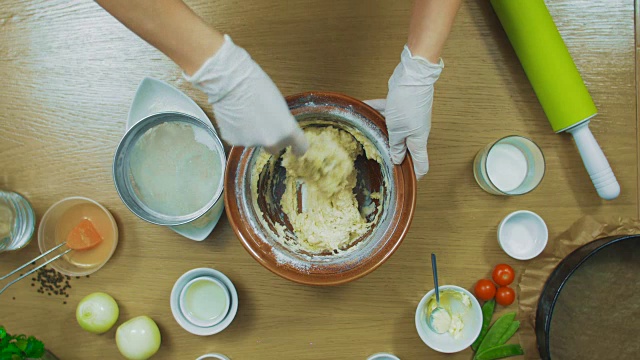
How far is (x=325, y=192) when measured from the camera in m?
1.17

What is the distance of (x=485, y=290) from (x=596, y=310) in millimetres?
289

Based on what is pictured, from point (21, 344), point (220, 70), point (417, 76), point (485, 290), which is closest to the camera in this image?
point (220, 70)

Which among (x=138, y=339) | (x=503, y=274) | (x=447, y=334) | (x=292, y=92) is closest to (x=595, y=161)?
(x=503, y=274)

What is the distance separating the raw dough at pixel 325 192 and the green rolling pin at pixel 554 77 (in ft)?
1.81

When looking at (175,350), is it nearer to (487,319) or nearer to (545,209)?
(487,319)

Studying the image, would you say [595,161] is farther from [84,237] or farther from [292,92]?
[84,237]

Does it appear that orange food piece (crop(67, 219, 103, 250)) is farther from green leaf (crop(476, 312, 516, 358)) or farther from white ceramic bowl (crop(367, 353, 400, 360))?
green leaf (crop(476, 312, 516, 358))

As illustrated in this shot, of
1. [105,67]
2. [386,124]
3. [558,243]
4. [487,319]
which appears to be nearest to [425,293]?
[487,319]

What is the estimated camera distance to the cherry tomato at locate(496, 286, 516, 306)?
126 centimetres

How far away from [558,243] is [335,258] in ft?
2.33

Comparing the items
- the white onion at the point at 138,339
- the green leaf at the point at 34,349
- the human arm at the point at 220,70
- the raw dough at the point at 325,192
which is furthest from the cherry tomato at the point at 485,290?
the green leaf at the point at 34,349

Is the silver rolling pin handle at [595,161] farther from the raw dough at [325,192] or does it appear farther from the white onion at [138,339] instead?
the white onion at [138,339]

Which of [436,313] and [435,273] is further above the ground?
[435,273]

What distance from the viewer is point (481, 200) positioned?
1.30m
